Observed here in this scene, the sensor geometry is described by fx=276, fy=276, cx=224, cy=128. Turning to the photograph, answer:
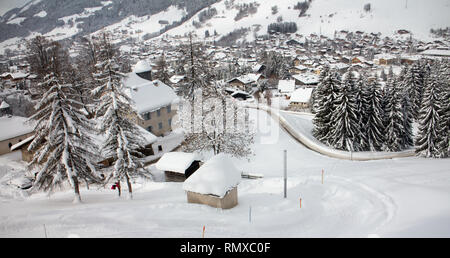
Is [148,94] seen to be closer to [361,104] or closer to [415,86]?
[361,104]

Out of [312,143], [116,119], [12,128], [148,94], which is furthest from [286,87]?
[116,119]

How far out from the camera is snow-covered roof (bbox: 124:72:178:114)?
125 feet

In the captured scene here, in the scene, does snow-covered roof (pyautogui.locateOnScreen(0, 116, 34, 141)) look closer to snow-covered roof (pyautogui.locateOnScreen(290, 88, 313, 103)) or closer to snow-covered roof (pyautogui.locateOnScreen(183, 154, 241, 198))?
snow-covered roof (pyautogui.locateOnScreen(183, 154, 241, 198))

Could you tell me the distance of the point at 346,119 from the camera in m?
35.3

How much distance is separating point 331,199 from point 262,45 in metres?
189

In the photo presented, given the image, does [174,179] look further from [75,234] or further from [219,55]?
[219,55]

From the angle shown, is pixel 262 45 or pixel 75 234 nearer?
pixel 75 234

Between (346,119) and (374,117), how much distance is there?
435 centimetres

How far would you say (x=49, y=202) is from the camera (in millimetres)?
20609

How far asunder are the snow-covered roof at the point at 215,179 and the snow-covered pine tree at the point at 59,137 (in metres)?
7.76

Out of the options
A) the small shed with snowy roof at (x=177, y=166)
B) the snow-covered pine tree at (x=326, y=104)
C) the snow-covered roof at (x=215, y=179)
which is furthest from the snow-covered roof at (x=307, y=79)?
the snow-covered roof at (x=215, y=179)

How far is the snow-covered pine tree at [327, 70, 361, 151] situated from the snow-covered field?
10.8 metres
